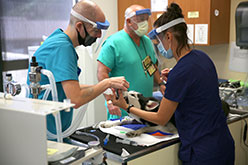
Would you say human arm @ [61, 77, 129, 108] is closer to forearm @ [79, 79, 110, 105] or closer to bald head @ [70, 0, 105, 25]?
forearm @ [79, 79, 110, 105]

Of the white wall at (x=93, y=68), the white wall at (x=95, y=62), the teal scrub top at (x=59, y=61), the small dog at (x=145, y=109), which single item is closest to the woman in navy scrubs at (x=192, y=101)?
the small dog at (x=145, y=109)

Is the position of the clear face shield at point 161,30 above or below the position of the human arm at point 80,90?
above

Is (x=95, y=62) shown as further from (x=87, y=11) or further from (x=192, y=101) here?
(x=192, y=101)

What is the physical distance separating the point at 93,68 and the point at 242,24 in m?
1.84

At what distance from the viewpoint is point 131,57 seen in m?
2.60

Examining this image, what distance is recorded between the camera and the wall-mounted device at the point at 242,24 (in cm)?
286

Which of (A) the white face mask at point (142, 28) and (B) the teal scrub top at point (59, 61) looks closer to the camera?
(B) the teal scrub top at point (59, 61)

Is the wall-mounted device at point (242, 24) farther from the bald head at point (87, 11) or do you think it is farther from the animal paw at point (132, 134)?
the bald head at point (87, 11)

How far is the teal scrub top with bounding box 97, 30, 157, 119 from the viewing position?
258 centimetres

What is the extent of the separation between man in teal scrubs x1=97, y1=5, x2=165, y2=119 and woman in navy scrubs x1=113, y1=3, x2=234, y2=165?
2.47ft

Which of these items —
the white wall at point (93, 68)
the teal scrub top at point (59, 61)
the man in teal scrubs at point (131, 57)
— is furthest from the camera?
the white wall at point (93, 68)

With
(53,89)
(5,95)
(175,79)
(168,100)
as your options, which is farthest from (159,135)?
(5,95)

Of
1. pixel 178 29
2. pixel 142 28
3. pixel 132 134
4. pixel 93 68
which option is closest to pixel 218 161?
pixel 132 134

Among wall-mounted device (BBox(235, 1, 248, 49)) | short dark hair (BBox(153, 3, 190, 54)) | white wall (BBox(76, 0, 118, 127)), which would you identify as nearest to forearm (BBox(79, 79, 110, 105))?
short dark hair (BBox(153, 3, 190, 54))
